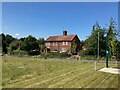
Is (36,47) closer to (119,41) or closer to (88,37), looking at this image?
(88,37)

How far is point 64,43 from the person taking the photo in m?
75.3

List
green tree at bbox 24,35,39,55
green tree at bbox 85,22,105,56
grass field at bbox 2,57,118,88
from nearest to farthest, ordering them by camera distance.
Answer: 1. grass field at bbox 2,57,118,88
2. green tree at bbox 85,22,105,56
3. green tree at bbox 24,35,39,55

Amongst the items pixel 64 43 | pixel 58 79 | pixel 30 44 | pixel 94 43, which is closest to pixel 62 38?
pixel 64 43

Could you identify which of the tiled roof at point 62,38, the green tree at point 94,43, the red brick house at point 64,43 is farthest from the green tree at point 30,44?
the green tree at point 94,43

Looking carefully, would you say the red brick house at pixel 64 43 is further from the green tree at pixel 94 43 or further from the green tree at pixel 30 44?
the green tree at pixel 94 43

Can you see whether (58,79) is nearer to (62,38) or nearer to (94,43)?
(94,43)

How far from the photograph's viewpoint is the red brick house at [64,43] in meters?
73.2

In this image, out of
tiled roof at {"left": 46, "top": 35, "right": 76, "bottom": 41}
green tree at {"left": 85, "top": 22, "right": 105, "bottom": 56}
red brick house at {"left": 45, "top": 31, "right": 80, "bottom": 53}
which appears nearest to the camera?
green tree at {"left": 85, "top": 22, "right": 105, "bottom": 56}

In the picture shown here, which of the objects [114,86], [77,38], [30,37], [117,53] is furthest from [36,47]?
[114,86]

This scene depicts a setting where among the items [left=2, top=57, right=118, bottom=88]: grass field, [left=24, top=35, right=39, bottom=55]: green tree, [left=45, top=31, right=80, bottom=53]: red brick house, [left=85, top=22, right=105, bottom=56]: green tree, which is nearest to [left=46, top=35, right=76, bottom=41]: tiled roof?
[left=45, top=31, right=80, bottom=53]: red brick house

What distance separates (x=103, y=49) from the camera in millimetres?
56625

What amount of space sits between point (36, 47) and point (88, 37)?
2294 cm

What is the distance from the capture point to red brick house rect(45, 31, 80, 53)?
73.2 metres

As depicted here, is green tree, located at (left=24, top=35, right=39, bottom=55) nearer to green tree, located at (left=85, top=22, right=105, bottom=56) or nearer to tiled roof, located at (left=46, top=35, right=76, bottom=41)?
tiled roof, located at (left=46, top=35, right=76, bottom=41)
